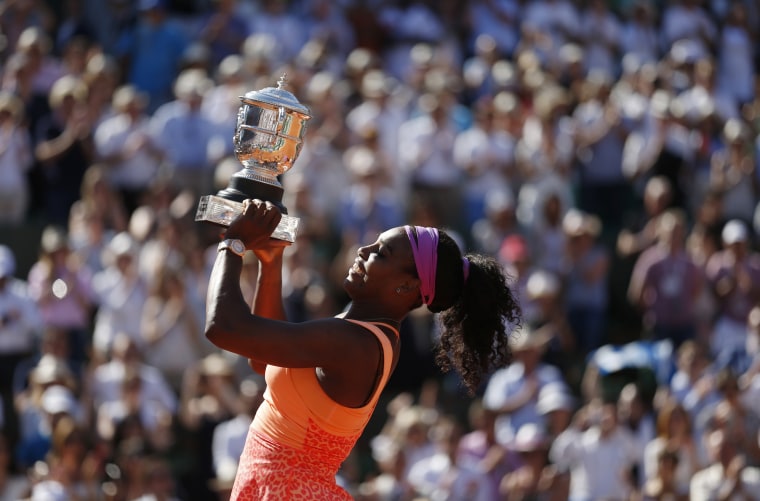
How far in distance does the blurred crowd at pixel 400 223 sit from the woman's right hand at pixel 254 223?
4556 mm

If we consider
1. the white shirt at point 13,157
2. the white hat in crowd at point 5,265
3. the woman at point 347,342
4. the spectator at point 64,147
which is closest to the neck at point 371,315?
the woman at point 347,342

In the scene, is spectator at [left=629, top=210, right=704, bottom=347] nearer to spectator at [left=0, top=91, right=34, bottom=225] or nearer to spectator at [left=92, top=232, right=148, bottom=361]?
spectator at [left=92, top=232, right=148, bottom=361]

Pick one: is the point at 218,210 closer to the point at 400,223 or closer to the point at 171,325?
the point at 171,325

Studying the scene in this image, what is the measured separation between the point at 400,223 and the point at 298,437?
23.7 ft

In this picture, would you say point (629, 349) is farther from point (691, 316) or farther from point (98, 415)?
point (98, 415)

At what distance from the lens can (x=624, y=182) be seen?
12.5 metres

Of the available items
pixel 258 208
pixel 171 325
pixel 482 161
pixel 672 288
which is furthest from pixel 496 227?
pixel 258 208

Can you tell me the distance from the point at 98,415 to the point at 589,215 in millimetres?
4589

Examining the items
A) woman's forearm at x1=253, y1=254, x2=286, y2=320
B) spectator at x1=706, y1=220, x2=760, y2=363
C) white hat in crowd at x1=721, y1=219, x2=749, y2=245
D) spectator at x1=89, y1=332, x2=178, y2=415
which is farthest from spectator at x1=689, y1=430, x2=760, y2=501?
woman's forearm at x1=253, y1=254, x2=286, y2=320

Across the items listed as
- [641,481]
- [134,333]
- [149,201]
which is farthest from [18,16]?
[641,481]

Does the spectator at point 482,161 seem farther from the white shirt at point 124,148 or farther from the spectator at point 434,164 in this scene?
the white shirt at point 124,148

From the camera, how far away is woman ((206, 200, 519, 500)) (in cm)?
414

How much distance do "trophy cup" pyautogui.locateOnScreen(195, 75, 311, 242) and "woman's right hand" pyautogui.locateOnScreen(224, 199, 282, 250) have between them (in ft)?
0.73

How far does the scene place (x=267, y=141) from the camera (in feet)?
15.1
